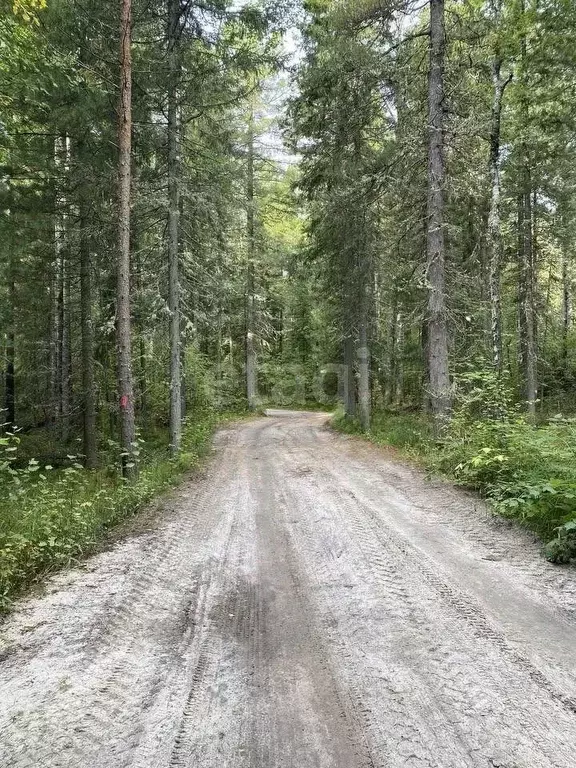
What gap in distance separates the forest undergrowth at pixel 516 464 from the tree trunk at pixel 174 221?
20.3 feet

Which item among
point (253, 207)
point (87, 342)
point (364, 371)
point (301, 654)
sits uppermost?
point (253, 207)

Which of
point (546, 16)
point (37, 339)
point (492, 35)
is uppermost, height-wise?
point (492, 35)

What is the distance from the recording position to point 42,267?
42.2 feet

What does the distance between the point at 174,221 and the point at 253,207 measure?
445 cm

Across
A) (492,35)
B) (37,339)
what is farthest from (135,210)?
(492,35)

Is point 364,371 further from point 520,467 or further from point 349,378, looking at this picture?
point 520,467

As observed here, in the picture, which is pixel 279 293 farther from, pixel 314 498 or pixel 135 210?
pixel 314 498

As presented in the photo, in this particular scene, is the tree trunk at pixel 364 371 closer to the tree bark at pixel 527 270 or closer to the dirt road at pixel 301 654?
the tree bark at pixel 527 270

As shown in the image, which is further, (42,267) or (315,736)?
(42,267)

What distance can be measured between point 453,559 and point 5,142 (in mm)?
11002

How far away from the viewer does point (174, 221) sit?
1152 cm

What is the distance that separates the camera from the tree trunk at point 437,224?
1007cm

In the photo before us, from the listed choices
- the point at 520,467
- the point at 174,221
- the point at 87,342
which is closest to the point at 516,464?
the point at 520,467

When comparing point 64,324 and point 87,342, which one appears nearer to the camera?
point 87,342
